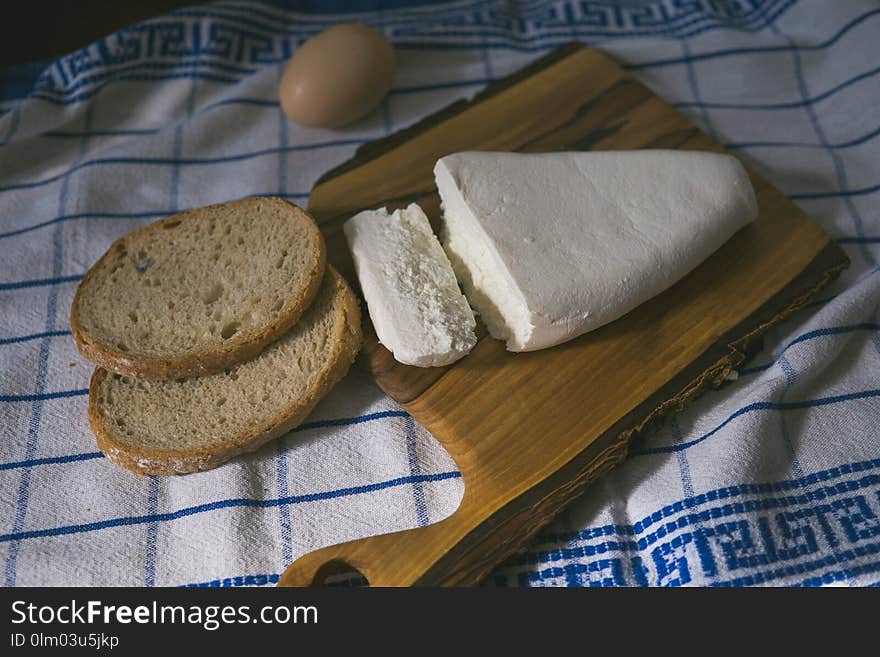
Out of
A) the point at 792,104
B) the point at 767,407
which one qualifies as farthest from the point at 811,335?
the point at 792,104

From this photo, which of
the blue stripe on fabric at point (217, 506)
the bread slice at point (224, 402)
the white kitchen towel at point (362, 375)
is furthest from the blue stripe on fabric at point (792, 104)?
the blue stripe on fabric at point (217, 506)

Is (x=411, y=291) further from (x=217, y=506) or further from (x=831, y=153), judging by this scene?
(x=831, y=153)

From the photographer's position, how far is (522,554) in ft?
6.01

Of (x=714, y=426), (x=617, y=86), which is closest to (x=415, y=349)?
(x=714, y=426)

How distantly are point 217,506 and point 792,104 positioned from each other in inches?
80.8

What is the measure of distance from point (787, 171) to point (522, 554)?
1.39 m

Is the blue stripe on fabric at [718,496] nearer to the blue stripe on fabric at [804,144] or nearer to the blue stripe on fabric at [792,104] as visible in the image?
the blue stripe on fabric at [804,144]

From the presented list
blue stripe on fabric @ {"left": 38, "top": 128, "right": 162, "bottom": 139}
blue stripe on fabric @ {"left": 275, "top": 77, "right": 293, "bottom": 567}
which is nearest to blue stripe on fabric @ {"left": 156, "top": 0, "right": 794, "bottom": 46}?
blue stripe on fabric @ {"left": 38, "top": 128, "right": 162, "bottom": 139}

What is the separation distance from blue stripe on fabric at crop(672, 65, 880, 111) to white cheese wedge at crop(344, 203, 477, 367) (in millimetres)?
1082

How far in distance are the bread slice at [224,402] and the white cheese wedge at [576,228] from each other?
1.09 feet

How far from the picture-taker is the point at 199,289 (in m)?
2.04

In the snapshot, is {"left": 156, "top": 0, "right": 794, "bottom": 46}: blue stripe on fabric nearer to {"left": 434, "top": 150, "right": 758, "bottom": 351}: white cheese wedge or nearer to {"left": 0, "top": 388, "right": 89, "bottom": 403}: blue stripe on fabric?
{"left": 434, "top": 150, "right": 758, "bottom": 351}: white cheese wedge

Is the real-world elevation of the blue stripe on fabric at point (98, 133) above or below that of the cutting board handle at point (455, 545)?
above

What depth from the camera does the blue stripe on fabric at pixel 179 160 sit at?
2457 mm
